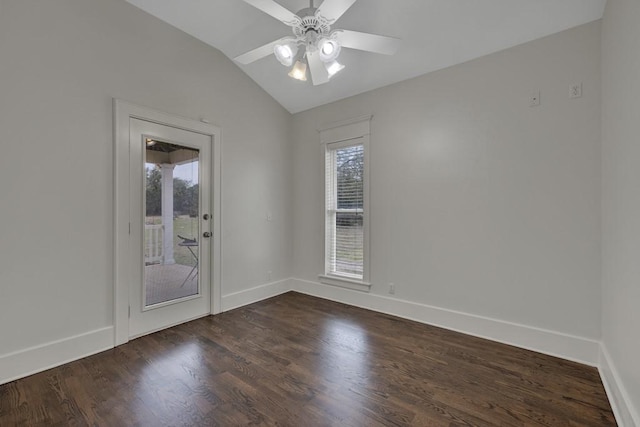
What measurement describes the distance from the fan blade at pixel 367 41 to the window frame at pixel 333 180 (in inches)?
59.2

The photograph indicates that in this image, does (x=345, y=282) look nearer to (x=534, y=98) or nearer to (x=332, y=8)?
(x=534, y=98)

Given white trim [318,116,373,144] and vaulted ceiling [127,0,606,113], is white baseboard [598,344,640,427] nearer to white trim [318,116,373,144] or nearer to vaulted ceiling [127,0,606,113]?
vaulted ceiling [127,0,606,113]

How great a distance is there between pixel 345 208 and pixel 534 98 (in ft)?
7.50

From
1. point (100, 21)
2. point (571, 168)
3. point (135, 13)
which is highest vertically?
point (135, 13)

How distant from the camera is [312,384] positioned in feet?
6.82

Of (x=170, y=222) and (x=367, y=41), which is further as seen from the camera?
(x=170, y=222)

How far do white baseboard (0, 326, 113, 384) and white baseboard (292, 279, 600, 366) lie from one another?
2544mm

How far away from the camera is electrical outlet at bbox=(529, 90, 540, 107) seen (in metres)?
2.56

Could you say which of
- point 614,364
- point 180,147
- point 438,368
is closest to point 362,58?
point 180,147

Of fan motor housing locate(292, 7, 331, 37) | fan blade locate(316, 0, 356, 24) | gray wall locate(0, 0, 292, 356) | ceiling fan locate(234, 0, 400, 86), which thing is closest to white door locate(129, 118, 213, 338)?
gray wall locate(0, 0, 292, 356)

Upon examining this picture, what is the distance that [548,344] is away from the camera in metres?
2.52

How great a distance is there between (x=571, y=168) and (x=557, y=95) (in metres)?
0.63

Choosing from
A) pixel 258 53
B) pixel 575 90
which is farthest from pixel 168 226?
pixel 575 90

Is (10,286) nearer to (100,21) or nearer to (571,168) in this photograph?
(100,21)
